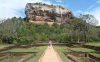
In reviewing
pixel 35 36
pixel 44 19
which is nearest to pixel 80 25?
pixel 35 36

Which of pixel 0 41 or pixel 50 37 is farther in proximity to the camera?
pixel 50 37

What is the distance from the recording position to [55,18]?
158 m

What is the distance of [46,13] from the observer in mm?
159875

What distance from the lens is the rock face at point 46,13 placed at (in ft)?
504

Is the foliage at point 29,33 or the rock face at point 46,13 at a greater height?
the rock face at point 46,13

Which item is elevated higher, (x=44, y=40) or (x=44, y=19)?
(x=44, y=19)

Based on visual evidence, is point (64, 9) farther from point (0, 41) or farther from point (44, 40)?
point (0, 41)

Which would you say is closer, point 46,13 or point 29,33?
point 29,33

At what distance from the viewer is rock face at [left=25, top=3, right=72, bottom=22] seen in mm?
153625

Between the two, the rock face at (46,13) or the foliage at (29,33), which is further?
the rock face at (46,13)

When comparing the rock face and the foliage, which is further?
the rock face

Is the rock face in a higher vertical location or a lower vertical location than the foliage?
higher

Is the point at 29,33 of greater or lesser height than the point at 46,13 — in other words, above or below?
below

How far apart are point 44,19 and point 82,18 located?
257 feet
